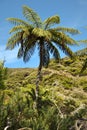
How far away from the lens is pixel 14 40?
35.1 metres

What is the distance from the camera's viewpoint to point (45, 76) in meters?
67.4

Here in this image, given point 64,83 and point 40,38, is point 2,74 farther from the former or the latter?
point 64,83

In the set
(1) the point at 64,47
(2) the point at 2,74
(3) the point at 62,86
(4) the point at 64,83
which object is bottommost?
(3) the point at 62,86

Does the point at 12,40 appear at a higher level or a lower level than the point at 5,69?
higher

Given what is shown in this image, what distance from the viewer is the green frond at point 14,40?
115 ft

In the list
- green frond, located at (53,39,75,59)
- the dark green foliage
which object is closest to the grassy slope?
the dark green foliage

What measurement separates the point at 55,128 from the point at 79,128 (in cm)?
185

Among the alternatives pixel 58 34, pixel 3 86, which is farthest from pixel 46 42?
pixel 3 86

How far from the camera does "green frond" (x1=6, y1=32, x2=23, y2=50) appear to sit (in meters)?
35.0

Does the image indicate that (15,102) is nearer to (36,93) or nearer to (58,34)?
(36,93)

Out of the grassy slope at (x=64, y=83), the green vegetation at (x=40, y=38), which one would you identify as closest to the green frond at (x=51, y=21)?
the green vegetation at (x=40, y=38)

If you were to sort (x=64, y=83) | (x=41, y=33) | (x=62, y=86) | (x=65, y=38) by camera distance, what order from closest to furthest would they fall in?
(x=41, y=33) → (x=65, y=38) → (x=62, y=86) → (x=64, y=83)

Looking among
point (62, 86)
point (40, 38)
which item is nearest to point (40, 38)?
point (40, 38)

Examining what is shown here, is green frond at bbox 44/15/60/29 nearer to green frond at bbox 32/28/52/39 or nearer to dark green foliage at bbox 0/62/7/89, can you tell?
green frond at bbox 32/28/52/39
